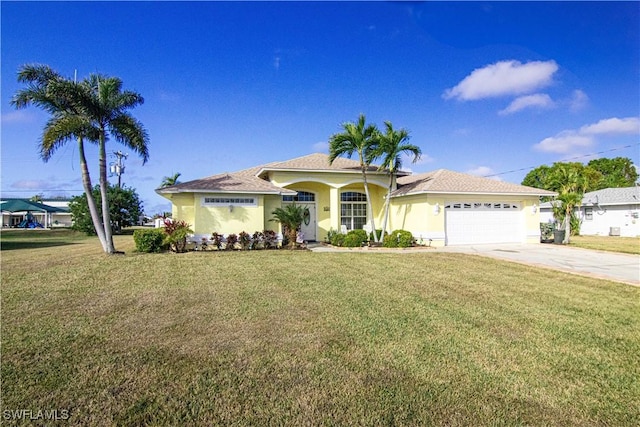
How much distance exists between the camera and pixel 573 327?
5.26 m

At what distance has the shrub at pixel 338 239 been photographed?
17375 mm

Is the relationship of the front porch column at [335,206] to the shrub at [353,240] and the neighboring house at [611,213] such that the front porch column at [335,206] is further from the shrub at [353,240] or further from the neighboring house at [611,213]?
the neighboring house at [611,213]

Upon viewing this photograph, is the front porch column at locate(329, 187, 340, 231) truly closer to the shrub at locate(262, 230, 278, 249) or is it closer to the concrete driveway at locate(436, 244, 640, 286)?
the shrub at locate(262, 230, 278, 249)

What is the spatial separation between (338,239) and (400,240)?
10.2ft

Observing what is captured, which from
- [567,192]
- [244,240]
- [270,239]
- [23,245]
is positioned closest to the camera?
[244,240]

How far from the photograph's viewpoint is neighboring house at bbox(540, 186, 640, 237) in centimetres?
2553

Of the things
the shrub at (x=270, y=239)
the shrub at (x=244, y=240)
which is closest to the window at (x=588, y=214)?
the shrub at (x=270, y=239)

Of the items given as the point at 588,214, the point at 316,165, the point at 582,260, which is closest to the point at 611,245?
the point at 582,260

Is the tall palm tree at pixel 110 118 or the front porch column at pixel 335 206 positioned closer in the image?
the tall palm tree at pixel 110 118

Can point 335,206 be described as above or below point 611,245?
above

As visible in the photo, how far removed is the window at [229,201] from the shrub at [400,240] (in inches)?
266

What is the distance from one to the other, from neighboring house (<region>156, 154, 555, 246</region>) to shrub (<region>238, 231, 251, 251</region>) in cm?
61

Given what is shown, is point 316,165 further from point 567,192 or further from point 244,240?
point 567,192

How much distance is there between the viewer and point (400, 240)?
665 inches
